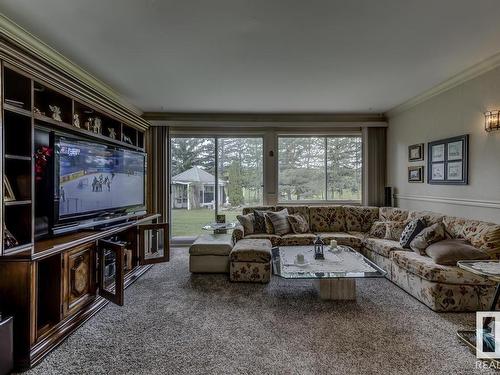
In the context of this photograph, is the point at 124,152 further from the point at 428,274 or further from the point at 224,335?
the point at 428,274

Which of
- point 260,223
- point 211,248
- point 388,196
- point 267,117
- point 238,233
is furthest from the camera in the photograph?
point 267,117

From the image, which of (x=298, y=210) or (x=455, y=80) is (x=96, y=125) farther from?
(x=455, y=80)

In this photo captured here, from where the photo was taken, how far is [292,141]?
18.3 ft

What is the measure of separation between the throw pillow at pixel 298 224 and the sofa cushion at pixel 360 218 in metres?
0.79

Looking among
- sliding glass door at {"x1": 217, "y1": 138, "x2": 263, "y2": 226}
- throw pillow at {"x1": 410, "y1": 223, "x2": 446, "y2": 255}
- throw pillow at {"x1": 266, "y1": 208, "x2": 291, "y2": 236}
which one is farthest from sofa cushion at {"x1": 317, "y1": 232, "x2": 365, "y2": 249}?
sliding glass door at {"x1": 217, "y1": 138, "x2": 263, "y2": 226}

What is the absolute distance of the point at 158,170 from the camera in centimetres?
528

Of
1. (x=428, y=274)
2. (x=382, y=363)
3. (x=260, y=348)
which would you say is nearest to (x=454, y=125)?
(x=428, y=274)

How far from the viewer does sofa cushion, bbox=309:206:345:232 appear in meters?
4.91

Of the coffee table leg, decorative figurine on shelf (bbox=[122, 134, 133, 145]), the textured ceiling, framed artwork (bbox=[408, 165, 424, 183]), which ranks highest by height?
the textured ceiling

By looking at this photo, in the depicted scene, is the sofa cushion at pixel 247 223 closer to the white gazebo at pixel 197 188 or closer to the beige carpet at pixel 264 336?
the white gazebo at pixel 197 188

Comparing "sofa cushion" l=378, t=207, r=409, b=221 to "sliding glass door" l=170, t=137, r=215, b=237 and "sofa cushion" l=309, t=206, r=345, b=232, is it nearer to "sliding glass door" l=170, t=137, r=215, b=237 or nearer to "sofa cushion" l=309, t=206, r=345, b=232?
"sofa cushion" l=309, t=206, r=345, b=232

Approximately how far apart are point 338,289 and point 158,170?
12.5ft

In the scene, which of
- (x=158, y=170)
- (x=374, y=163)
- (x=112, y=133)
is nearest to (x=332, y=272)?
(x=112, y=133)

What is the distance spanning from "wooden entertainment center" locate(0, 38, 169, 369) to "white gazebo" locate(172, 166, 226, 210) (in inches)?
87.7
